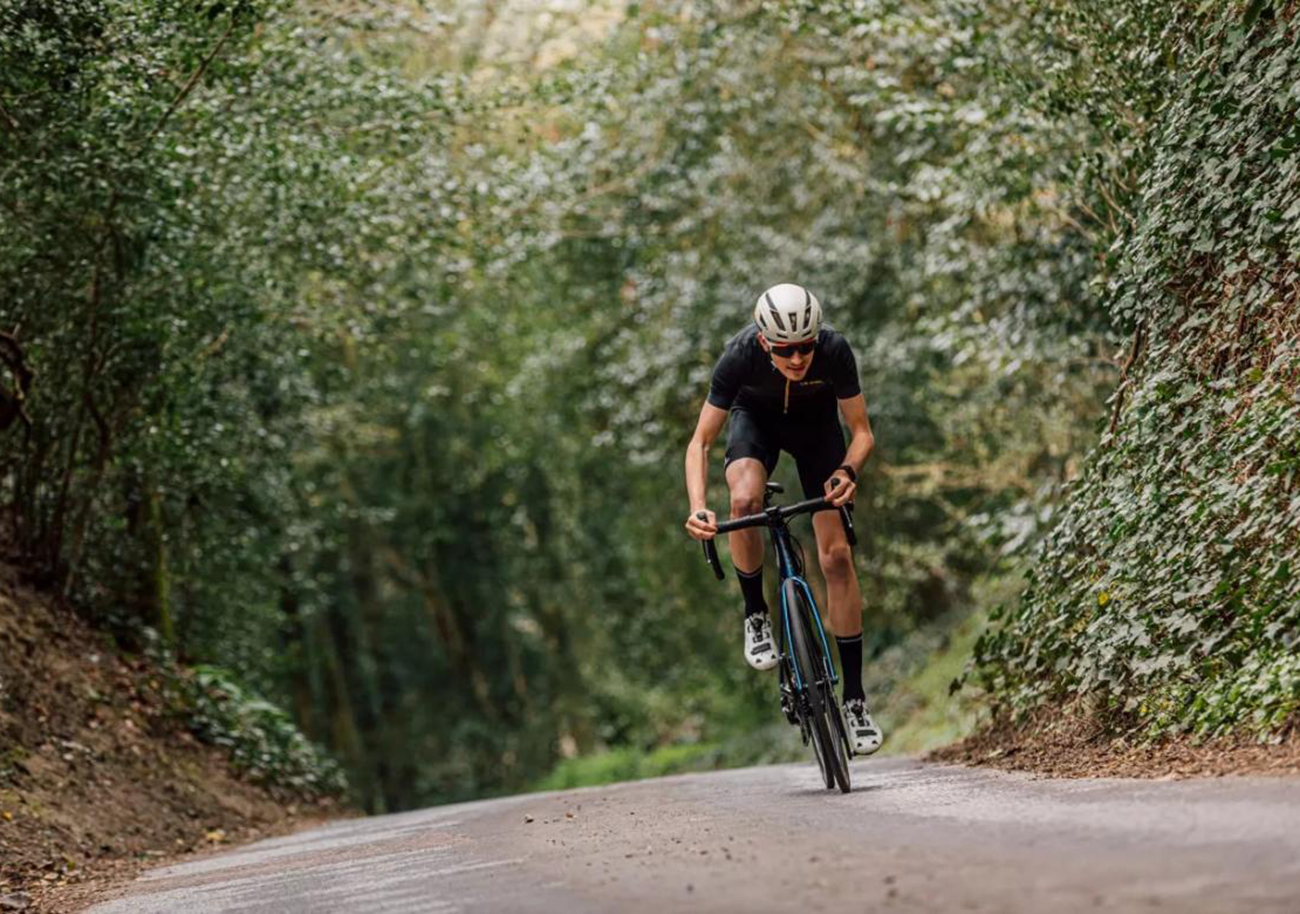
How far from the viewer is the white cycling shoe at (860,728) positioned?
30.1 ft

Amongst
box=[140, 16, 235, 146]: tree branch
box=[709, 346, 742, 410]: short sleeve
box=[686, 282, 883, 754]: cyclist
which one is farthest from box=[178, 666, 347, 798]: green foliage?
box=[709, 346, 742, 410]: short sleeve

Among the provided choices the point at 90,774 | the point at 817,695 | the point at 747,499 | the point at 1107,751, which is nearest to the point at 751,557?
the point at 747,499

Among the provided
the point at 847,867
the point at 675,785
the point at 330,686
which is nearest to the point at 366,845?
the point at 675,785

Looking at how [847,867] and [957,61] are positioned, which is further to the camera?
[957,61]

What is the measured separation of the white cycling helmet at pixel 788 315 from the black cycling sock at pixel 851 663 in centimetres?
182

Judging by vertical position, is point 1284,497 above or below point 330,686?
above

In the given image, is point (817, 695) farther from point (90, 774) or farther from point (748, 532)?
point (90, 774)

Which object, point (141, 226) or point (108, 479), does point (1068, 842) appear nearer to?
point (141, 226)

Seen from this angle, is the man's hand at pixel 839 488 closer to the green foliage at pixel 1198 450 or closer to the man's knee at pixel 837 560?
the man's knee at pixel 837 560

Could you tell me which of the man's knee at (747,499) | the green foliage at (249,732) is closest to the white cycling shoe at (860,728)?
the man's knee at (747,499)

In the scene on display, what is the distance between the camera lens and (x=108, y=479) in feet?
57.0

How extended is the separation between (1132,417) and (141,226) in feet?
26.6

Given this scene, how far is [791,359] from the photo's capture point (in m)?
8.95

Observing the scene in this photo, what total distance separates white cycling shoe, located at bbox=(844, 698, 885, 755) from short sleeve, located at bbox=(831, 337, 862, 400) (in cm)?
169
